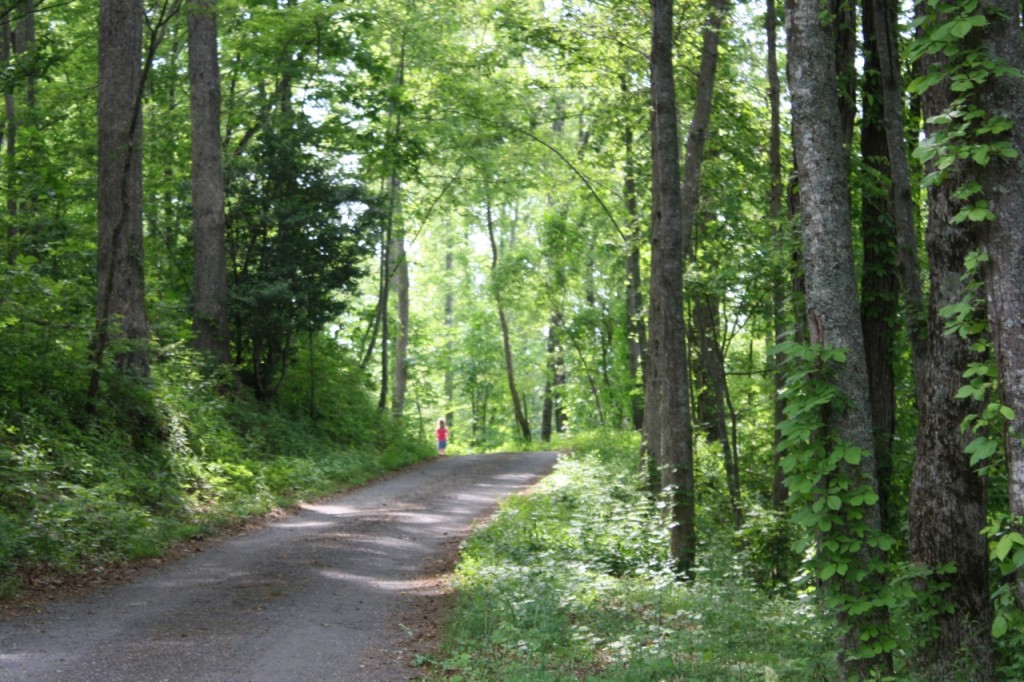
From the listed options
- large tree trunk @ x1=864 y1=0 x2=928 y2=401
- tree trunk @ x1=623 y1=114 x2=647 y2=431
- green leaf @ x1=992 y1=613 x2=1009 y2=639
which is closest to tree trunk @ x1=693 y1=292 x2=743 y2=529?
tree trunk @ x1=623 y1=114 x2=647 y2=431

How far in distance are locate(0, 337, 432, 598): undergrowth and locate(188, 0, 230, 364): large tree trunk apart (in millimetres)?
1233

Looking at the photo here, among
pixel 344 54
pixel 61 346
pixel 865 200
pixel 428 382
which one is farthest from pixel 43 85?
pixel 428 382

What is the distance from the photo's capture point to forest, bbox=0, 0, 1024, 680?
6363 millimetres

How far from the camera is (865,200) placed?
9430 mm

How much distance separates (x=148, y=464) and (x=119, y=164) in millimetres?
4361

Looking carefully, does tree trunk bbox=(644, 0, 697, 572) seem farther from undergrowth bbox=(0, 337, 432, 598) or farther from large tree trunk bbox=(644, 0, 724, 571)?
undergrowth bbox=(0, 337, 432, 598)

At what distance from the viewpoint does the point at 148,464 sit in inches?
539

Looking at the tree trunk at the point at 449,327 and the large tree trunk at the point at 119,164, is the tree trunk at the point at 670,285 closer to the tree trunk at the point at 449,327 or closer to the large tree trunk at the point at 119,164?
the large tree trunk at the point at 119,164

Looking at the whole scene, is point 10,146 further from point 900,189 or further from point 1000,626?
point 1000,626

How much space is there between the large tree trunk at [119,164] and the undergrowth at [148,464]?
819 mm

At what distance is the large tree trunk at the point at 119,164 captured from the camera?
14094mm

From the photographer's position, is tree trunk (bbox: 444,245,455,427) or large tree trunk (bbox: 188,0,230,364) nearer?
large tree trunk (bbox: 188,0,230,364)

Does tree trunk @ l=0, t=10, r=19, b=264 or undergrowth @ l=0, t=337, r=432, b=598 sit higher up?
tree trunk @ l=0, t=10, r=19, b=264

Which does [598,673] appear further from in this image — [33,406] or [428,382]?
[428,382]
